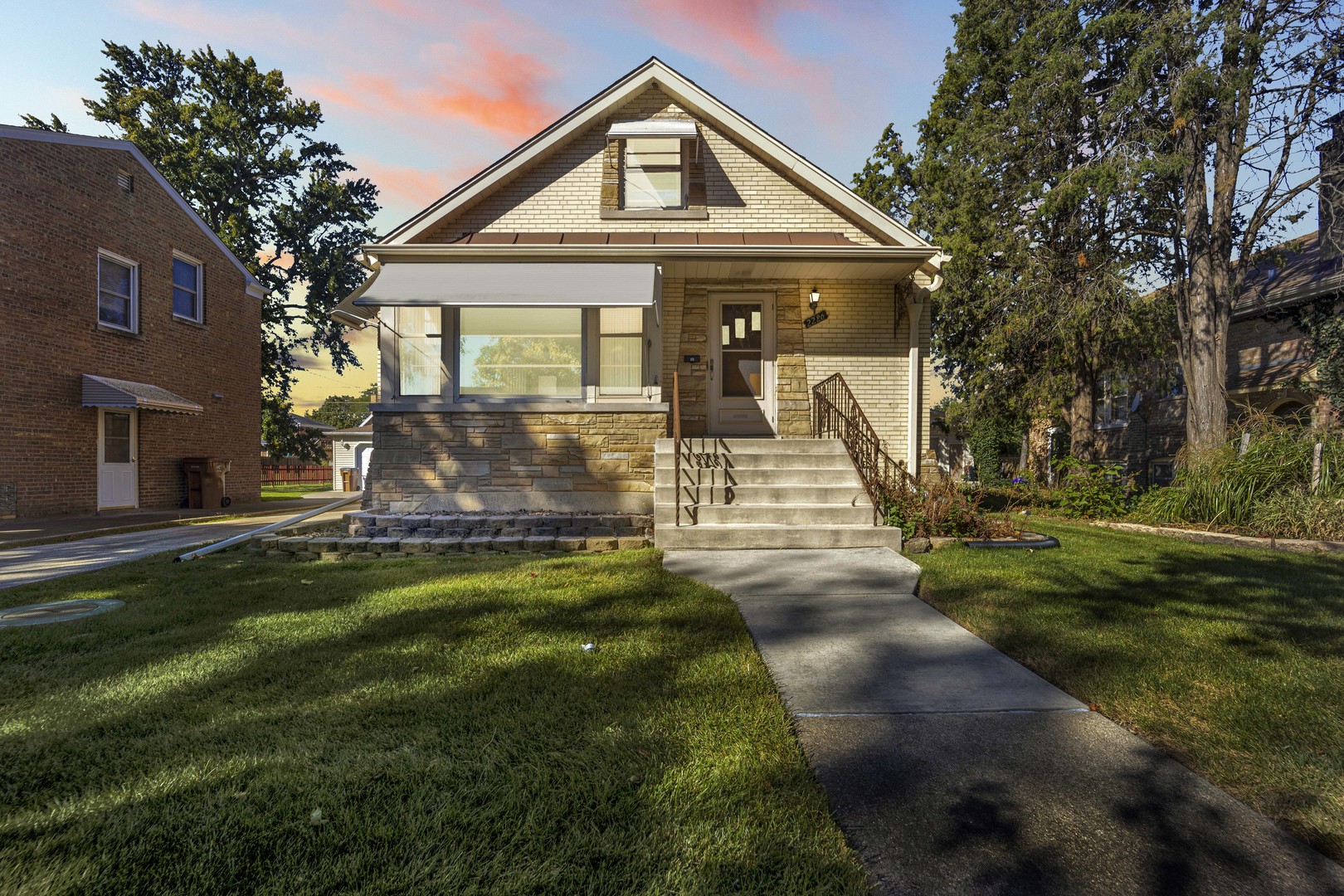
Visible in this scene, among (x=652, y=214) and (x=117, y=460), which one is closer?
(x=652, y=214)

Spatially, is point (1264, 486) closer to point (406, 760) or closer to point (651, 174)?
point (651, 174)

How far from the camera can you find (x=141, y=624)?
4086 mm

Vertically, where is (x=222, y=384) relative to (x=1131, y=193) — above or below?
below

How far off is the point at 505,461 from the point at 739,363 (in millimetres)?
3971

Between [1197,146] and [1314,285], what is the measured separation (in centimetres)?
537

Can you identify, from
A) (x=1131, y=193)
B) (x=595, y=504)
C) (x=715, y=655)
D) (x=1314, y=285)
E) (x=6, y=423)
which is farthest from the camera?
(x=1314, y=285)

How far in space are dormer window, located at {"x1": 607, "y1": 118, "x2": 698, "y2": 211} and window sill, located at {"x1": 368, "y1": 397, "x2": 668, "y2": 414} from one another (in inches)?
142

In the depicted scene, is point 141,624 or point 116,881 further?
point 141,624

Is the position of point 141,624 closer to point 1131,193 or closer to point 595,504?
point 595,504

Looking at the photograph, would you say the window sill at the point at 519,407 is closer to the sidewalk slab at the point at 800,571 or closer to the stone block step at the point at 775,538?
the stone block step at the point at 775,538

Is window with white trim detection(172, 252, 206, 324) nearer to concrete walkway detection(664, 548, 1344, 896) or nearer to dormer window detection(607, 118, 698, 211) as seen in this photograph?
dormer window detection(607, 118, 698, 211)

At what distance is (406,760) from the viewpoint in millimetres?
2254

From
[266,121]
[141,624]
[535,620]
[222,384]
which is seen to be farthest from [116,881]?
[266,121]

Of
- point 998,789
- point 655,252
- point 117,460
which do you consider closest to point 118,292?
point 117,460
